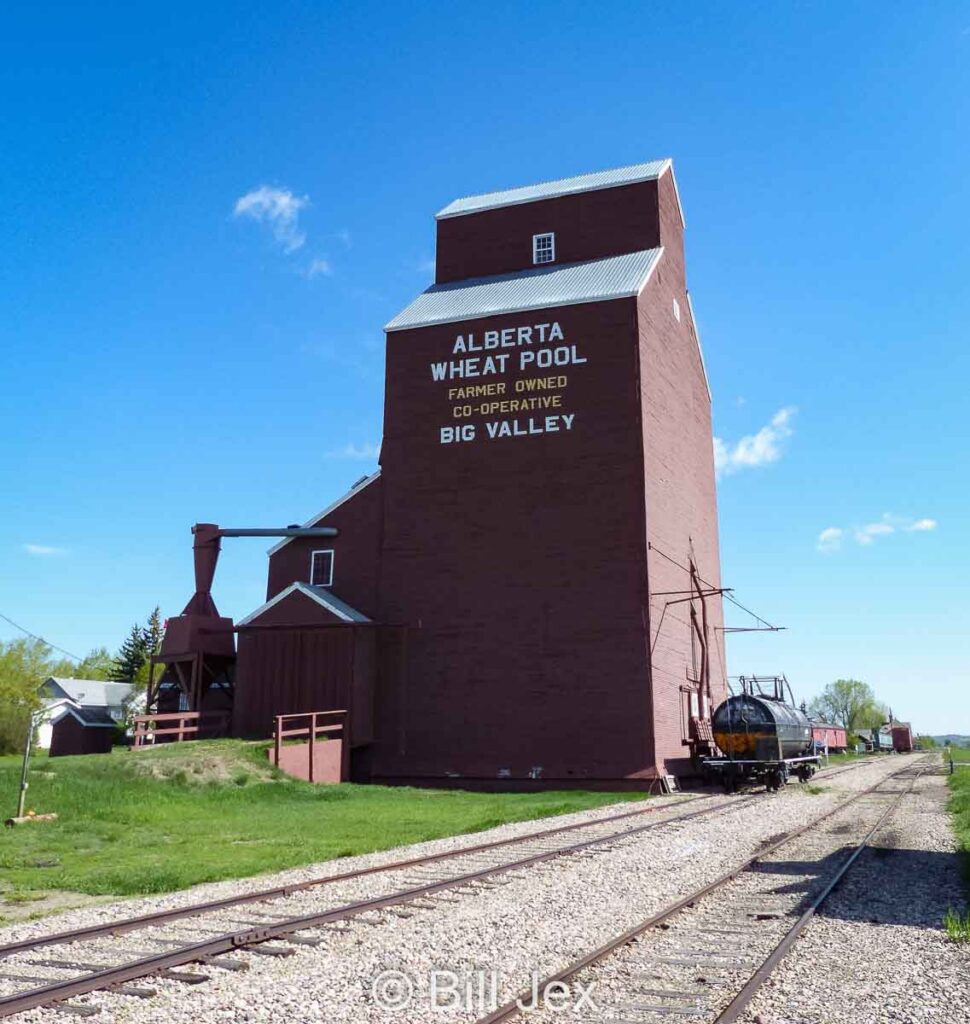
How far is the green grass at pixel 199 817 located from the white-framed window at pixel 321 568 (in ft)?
27.5

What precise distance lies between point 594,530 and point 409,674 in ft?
25.4

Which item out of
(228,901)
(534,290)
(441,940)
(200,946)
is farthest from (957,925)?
(534,290)

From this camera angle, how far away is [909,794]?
27.8 m

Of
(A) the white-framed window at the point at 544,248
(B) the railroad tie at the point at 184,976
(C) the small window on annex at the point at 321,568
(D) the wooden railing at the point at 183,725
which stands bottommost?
(B) the railroad tie at the point at 184,976

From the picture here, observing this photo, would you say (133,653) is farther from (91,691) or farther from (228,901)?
(228,901)

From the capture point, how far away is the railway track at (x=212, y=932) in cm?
683

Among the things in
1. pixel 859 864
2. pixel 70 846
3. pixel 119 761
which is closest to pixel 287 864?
pixel 70 846

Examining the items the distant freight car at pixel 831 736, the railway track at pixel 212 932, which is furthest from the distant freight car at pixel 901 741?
the railway track at pixel 212 932

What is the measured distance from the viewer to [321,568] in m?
33.1

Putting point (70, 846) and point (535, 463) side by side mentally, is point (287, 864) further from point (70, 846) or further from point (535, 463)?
point (535, 463)

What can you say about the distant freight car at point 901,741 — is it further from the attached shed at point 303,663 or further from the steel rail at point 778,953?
the steel rail at point 778,953

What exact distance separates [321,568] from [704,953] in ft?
87.1

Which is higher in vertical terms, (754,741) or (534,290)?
(534,290)

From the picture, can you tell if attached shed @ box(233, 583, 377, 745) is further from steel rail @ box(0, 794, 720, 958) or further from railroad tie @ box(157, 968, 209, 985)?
railroad tie @ box(157, 968, 209, 985)
